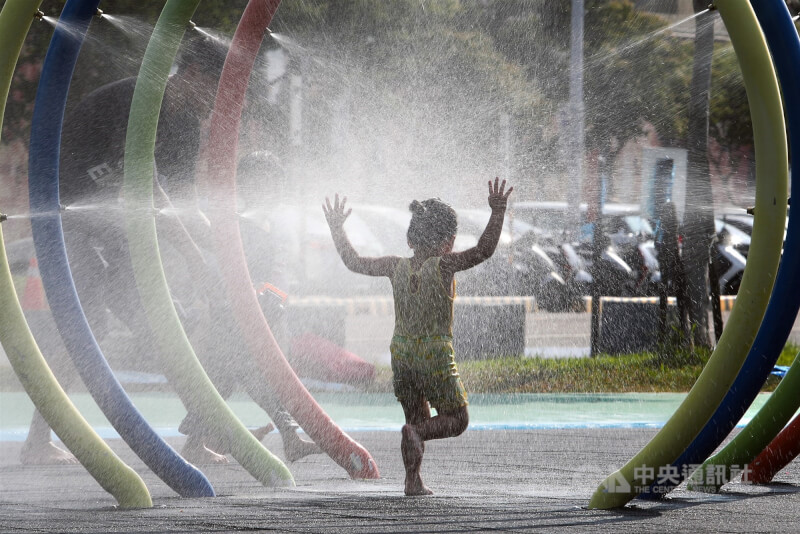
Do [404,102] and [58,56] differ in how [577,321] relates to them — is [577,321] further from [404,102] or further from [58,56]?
[58,56]

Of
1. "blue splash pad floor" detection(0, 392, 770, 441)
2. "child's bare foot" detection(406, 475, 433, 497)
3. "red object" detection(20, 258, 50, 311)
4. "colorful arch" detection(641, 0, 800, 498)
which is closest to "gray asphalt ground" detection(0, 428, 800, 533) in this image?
"child's bare foot" detection(406, 475, 433, 497)

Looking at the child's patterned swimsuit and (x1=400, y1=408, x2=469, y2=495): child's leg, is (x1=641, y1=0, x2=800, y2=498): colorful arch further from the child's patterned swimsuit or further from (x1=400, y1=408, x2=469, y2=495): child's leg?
the child's patterned swimsuit

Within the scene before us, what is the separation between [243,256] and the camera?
570 cm

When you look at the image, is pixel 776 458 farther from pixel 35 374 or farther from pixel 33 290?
pixel 33 290

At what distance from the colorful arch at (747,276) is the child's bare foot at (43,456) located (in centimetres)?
313

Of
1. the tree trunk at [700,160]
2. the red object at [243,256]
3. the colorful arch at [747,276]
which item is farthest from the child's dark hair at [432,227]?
the tree trunk at [700,160]

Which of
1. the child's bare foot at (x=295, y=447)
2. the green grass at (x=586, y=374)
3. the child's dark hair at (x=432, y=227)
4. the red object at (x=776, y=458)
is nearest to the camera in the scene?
the child's dark hair at (x=432, y=227)

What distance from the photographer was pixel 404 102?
12.2 metres

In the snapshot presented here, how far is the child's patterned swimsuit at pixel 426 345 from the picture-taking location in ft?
16.9

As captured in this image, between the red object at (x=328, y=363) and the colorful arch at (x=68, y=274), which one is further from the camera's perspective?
the red object at (x=328, y=363)

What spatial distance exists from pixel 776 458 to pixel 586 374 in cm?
567

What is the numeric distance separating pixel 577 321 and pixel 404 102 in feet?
17.0

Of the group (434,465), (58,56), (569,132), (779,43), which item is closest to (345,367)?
(434,465)

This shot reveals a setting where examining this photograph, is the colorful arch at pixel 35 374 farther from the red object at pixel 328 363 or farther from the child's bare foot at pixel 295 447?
the red object at pixel 328 363
